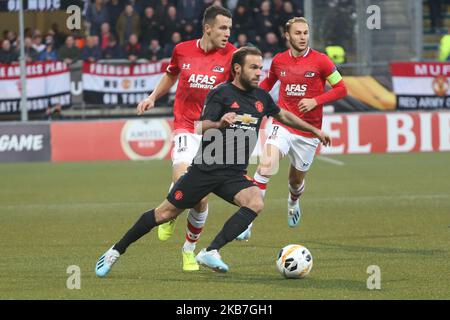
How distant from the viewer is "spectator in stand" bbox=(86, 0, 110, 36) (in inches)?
980

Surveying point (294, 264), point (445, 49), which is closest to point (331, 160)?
point (445, 49)

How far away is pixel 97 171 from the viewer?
21750mm

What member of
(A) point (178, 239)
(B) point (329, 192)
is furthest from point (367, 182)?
(A) point (178, 239)

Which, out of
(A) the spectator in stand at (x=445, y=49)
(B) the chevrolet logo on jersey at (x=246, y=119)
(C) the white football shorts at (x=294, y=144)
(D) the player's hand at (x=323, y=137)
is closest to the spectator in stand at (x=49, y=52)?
(A) the spectator in stand at (x=445, y=49)

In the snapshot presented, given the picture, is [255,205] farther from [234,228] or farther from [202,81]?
[202,81]

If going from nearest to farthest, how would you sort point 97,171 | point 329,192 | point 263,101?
point 263,101, point 329,192, point 97,171

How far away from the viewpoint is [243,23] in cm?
2503

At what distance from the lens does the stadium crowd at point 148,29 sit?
24.5m

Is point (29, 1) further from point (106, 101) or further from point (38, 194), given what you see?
point (38, 194)

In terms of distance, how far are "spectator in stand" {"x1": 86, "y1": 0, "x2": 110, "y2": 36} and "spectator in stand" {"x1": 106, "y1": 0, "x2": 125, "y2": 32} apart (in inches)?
4.1

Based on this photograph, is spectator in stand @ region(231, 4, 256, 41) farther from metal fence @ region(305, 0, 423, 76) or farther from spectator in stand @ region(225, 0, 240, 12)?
metal fence @ region(305, 0, 423, 76)

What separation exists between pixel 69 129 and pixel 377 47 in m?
7.51

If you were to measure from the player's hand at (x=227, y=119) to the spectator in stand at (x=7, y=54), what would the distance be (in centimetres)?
1508

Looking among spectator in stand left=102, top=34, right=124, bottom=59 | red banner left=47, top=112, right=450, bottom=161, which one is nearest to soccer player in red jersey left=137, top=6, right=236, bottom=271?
red banner left=47, top=112, right=450, bottom=161
